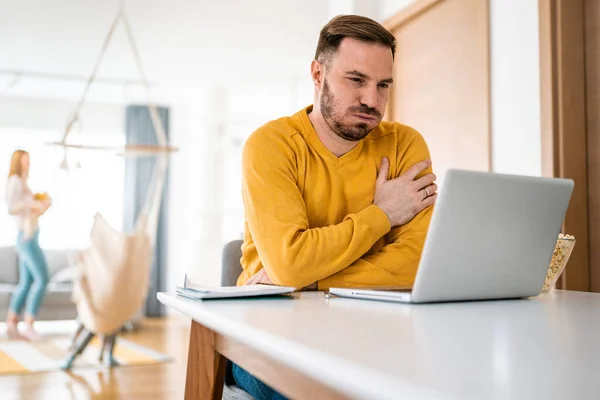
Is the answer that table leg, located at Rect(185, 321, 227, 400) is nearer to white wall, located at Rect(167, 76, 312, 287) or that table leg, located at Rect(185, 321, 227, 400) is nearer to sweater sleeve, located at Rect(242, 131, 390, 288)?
sweater sleeve, located at Rect(242, 131, 390, 288)

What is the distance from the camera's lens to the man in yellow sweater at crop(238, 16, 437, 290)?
1.22 m

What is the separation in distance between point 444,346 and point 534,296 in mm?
648

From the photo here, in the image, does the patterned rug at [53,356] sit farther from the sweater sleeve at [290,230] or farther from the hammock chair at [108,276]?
the sweater sleeve at [290,230]

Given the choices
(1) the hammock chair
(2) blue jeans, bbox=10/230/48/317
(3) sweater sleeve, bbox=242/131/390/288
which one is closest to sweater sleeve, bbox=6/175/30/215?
(2) blue jeans, bbox=10/230/48/317

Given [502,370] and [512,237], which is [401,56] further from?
[502,370]

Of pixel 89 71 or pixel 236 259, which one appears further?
pixel 89 71

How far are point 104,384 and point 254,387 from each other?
271 centimetres

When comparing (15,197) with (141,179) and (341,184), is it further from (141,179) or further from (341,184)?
(341,184)

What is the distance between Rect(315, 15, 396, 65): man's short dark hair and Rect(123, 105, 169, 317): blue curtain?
20.0 feet

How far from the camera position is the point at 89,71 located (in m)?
5.90

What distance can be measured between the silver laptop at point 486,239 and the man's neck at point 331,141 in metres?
0.46

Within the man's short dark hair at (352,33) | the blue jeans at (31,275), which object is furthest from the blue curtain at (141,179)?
the man's short dark hair at (352,33)

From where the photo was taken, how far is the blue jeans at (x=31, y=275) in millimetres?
5047

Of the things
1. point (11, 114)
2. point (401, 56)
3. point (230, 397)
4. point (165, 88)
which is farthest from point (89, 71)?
point (230, 397)
